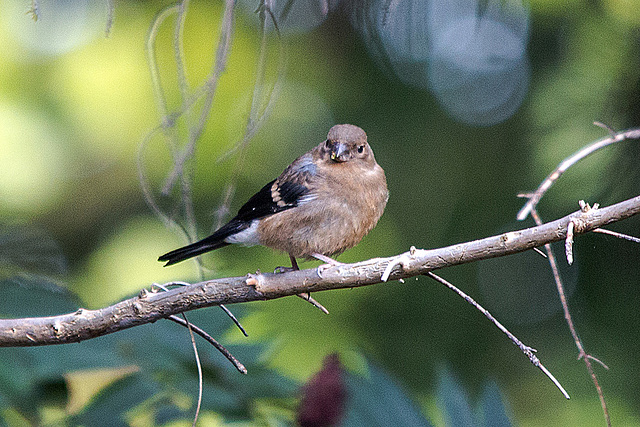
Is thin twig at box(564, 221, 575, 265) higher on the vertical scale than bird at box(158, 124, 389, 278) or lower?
higher

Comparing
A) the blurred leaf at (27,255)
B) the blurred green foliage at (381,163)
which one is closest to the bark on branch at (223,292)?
the blurred green foliage at (381,163)

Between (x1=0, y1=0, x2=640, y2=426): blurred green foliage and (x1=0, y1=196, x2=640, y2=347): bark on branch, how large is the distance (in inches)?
29.6

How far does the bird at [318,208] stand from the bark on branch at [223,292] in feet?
1.71

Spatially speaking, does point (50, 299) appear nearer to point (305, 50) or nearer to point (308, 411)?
point (308, 411)

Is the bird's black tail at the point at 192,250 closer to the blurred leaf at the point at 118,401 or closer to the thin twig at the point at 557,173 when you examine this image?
the blurred leaf at the point at 118,401

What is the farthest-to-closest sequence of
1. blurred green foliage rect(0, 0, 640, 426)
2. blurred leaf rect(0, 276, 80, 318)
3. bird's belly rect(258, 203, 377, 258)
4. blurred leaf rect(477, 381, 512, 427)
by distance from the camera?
blurred green foliage rect(0, 0, 640, 426), bird's belly rect(258, 203, 377, 258), blurred leaf rect(0, 276, 80, 318), blurred leaf rect(477, 381, 512, 427)

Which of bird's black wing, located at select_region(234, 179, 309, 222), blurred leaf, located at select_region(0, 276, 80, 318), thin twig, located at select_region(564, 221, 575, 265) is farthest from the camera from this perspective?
bird's black wing, located at select_region(234, 179, 309, 222)

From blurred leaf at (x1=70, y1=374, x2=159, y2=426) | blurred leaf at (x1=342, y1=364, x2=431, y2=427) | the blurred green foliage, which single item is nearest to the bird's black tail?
the blurred green foliage

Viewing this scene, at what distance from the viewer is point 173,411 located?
6.23ft

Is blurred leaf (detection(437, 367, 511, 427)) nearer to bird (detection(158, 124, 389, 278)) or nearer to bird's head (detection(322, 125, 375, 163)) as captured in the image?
bird (detection(158, 124, 389, 278))

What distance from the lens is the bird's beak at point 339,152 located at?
2.41 m

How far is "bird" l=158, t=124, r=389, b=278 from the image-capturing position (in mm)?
2248

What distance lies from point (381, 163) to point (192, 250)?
6.10 ft

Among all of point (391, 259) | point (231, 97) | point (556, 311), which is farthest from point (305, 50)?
point (391, 259)
